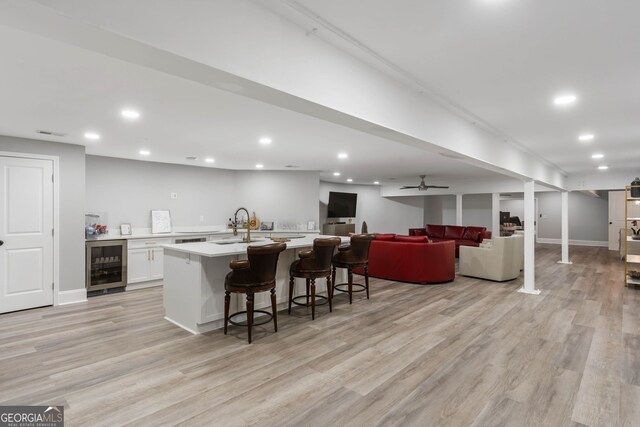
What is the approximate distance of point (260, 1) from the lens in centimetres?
160

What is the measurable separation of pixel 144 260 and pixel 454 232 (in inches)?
320

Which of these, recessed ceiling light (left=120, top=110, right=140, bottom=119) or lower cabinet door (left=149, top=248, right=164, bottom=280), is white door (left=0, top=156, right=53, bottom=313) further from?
recessed ceiling light (left=120, top=110, right=140, bottom=119)

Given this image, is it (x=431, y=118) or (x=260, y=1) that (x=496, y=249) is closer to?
(x=431, y=118)

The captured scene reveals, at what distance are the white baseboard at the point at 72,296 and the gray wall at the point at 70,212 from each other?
0.06m

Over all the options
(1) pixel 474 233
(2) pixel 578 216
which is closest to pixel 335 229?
(1) pixel 474 233

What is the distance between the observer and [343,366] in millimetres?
2857

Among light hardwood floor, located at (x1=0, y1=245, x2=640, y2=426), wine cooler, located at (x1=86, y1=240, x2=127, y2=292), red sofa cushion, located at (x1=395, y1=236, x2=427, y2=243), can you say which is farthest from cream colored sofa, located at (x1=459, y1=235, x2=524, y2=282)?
wine cooler, located at (x1=86, y1=240, x2=127, y2=292)

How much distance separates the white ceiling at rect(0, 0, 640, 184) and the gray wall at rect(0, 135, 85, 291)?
379mm

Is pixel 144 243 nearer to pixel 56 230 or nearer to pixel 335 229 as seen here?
pixel 56 230

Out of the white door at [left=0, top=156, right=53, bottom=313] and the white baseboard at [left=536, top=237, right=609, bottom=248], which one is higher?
the white door at [left=0, top=156, right=53, bottom=313]

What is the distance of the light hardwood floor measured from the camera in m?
2.22

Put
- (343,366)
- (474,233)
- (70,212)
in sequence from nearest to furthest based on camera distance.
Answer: (343,366) → (70,212) → (474,233)

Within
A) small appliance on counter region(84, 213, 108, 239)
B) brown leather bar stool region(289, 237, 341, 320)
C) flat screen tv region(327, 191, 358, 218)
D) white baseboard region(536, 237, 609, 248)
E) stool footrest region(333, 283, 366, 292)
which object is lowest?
stool footrest region(333, 283, 366, 292)

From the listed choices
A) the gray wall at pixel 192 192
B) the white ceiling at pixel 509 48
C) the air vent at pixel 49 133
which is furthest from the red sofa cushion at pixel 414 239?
the air vent at pixel 49 133
